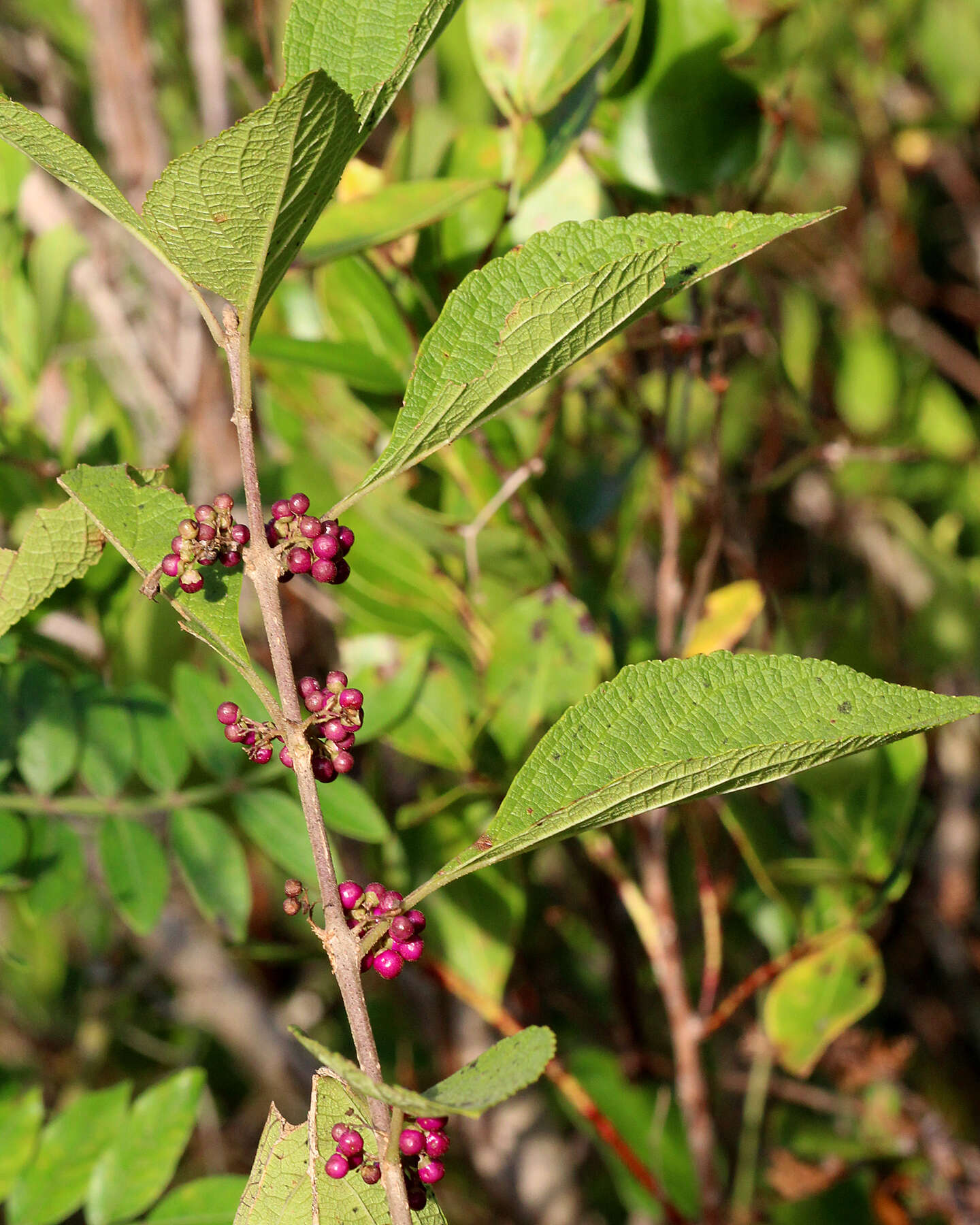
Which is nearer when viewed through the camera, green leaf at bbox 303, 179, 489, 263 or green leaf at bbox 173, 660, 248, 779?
green leaf at bbox 303, 179, 489, 263

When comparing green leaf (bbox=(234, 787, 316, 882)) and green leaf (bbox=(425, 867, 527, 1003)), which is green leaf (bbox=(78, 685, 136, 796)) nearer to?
green leaf (bbox=(234, 787, 316, 882))

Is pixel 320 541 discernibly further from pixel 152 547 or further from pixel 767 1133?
pixel 767 1133

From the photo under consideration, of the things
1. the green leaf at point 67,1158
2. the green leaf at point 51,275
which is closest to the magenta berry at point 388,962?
the green leaf at point 67,1158

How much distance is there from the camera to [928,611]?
60.4 inches

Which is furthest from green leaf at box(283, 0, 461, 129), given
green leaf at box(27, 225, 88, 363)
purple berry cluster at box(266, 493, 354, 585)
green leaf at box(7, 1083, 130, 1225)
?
green leaf at box(7, 1083, 130, 1225)

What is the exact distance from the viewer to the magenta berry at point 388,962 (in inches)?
21.6

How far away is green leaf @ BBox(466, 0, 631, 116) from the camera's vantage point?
882 millimetres

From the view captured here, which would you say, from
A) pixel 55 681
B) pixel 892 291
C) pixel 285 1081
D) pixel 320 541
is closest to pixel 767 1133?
pixel 285 1081

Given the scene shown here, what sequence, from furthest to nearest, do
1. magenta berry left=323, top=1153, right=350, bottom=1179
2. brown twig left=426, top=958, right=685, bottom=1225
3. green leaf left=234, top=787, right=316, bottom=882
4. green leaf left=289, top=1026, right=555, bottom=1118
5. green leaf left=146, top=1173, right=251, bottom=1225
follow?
brown twig left=426, top=958, right=685, bottom=1225 → green leaf left=234, top=787, right=316, bottom=882 → green leaf left=146, top=1173, right=251, bottom=1225 → magenta berry left=323, top=1153, right=350, bottom=1179 → green leaf left=289, top=1026, right=555, bottom=1118

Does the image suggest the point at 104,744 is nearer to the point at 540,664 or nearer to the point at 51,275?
the point at 540,664

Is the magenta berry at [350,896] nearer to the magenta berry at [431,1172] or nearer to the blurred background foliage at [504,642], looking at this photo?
the magenta berry at [431,1172]

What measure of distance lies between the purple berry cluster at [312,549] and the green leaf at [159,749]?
17.2 inches

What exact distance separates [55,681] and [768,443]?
1007mm

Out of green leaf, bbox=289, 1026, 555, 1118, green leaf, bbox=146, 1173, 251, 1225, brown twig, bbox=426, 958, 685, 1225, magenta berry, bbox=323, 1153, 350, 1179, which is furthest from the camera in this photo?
brown twig, bbox=426, 958, 685, 1225
